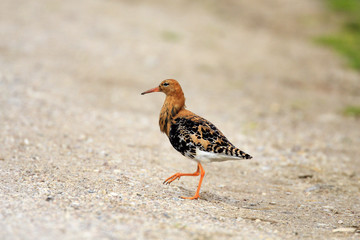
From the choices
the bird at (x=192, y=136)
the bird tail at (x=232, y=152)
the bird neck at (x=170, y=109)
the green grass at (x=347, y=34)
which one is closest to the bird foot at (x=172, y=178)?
the bird at (x=192, y=136)

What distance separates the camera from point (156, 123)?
11719 millimetres

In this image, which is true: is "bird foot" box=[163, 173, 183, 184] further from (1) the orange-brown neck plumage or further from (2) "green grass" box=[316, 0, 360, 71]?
(2) "green grass" box=[316, 0, 360, 71]

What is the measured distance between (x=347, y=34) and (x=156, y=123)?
14.1 m

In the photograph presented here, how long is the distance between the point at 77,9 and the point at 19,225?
16336 mm

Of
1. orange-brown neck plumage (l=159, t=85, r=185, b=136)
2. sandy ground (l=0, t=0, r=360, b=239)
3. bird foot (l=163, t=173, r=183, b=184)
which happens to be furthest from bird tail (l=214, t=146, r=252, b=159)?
orange-brown neck plumage (l=159, t=85, r=185, b=136)

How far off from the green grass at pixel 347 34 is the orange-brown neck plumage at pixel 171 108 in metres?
12.1

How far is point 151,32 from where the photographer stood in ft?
62.1

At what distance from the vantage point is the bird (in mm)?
7133

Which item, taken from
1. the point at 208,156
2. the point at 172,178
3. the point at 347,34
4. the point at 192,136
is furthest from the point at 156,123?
the point at 347,34

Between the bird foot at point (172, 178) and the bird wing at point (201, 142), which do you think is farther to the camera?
the bird foot at point (172, 178)

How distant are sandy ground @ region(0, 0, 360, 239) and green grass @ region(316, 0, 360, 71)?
635 mm

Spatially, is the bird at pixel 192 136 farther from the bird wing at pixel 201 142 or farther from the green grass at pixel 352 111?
the green grass at pixel 352 111

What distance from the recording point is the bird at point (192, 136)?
281 inches

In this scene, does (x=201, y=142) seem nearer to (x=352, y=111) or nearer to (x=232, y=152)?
(x=232, y=152)
